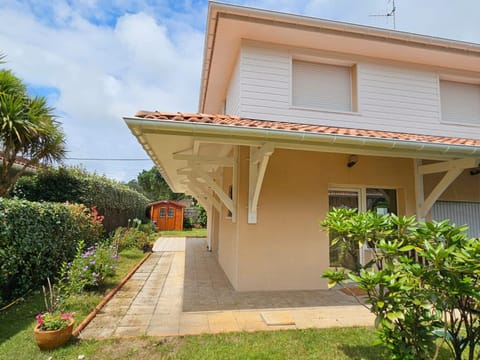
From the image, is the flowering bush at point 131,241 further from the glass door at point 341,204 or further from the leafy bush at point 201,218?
the leafy bush at point 201,218

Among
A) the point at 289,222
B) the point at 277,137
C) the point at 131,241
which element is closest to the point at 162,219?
the point at 131,241

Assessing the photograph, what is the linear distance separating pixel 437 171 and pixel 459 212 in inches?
83.6

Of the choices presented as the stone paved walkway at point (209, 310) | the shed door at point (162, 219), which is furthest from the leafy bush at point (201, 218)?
the stone paved walkway at point (209, 310)

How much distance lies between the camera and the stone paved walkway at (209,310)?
4387 mm

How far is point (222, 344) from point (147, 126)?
3.53 m

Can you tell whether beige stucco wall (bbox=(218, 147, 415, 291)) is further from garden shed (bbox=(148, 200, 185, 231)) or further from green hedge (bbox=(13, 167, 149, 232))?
garden shed (bbox=(148, 200, 185, 231))

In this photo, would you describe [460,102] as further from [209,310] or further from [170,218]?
[170,218]

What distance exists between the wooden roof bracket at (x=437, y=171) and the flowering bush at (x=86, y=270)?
26.6 ft

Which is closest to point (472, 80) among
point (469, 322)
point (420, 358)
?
point (469, 322)

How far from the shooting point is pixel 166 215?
2816 centimetres

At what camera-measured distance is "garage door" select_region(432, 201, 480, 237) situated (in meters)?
7.56

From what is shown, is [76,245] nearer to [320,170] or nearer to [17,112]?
[17,112]

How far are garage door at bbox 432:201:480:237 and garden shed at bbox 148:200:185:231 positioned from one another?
24.1 meters

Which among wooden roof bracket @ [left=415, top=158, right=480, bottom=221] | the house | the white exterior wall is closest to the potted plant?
the house
